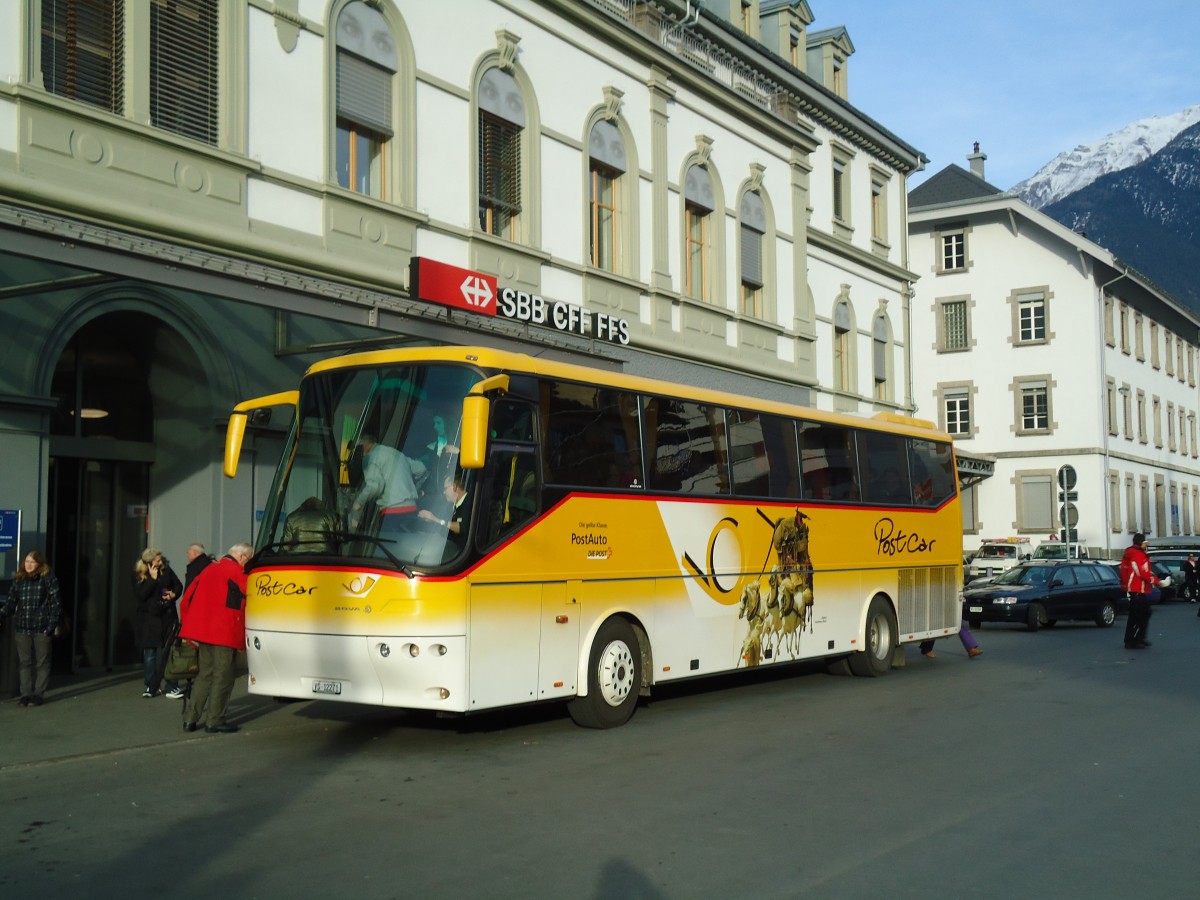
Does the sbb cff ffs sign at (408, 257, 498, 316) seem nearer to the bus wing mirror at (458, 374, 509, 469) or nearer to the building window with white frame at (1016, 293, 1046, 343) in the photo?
the bus wing mirror at (458, 374, 509, 469)

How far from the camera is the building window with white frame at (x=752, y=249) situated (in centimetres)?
2797

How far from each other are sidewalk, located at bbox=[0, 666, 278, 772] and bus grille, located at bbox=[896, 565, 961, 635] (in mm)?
8980

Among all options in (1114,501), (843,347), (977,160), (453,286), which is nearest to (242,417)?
(453,286)

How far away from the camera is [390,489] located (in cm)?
1130

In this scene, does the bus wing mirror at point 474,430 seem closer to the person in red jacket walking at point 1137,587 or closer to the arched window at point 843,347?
the person in red jacket walking at point 1137,587

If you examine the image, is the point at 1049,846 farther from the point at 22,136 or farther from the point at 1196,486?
the point at 1196,486

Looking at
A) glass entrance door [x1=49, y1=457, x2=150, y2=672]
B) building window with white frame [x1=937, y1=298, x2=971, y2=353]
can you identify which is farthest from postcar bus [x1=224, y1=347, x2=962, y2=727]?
building window with white frame [x1=937, y1=298, x2=971, y2=353]

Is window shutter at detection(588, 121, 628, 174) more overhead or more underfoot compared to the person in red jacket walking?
more overhead

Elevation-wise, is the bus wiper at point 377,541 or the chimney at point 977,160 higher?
the chimney at point 977,160

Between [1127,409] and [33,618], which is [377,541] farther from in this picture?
[1127,409]

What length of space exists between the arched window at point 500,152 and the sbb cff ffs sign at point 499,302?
132 cm

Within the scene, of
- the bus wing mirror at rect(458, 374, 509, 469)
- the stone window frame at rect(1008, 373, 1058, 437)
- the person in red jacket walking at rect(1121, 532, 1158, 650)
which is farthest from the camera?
the stone window frame at rect(1008, 373, 1058, 437)

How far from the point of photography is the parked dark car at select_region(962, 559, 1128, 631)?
28.1 metres

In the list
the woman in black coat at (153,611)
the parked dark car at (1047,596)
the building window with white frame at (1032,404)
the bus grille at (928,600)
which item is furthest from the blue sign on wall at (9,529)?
the building window with white frame at (1032,404)
